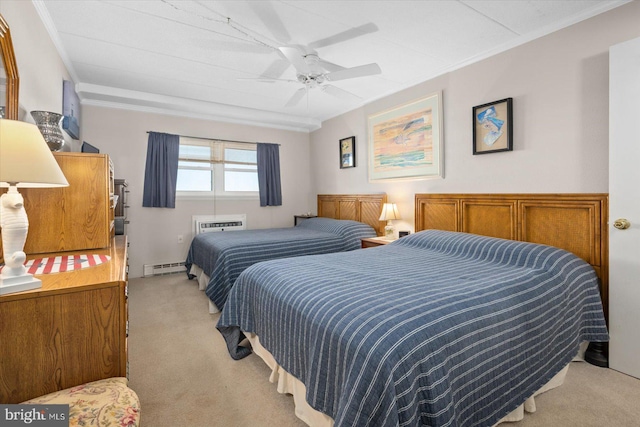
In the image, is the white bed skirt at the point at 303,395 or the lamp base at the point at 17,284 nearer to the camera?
the lamp base at the point at 17,284

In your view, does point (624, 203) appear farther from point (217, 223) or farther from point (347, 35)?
point (217, 223)

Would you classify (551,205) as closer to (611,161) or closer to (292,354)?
(611,161)

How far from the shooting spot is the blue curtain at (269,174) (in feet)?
17.5

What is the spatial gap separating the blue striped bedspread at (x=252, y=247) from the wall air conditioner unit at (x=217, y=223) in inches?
21.4

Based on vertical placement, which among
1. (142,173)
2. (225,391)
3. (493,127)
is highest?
(493,127)

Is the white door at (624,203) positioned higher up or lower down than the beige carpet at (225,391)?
higher up

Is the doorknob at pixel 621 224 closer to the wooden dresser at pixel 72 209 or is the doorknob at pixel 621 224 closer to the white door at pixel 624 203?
the white door at pixel 624 203

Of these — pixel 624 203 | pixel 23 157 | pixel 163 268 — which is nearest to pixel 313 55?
pixel 23 157

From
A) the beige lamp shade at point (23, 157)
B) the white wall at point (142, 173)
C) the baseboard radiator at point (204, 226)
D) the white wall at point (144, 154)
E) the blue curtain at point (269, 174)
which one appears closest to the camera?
the beige lamp shade at point (23, 157)

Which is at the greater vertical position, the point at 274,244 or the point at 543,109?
the point at 543,109

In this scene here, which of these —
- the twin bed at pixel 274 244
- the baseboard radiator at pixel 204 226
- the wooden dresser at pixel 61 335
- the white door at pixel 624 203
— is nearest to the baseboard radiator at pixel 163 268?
the baseboard radiator at pixel 204 226

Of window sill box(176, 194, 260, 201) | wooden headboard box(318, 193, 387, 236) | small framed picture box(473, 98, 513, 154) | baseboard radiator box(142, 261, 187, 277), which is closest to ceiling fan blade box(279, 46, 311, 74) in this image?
small framed picture box(473, 98, 513, 154)

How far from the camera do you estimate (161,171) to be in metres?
4.51

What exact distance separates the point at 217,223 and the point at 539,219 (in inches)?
168
